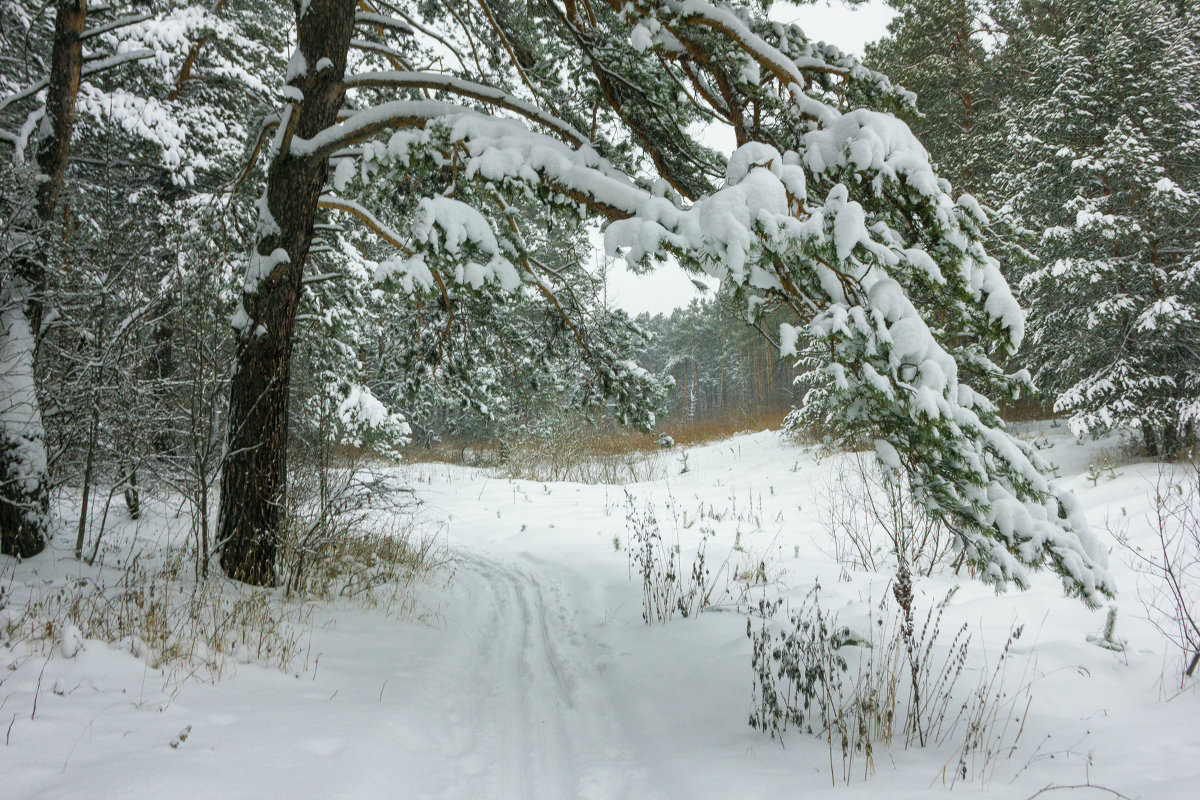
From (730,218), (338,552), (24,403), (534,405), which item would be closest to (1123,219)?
(534,405)

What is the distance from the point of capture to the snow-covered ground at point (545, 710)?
7.43 ft

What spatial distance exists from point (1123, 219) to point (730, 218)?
→ 12.0 metres

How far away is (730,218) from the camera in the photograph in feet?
8.52

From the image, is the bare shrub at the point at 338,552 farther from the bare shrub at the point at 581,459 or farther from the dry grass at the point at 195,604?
the bare shrub at the point at 581,459

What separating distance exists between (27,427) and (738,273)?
6485mm

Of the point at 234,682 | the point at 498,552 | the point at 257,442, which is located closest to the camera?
the point at 234,682

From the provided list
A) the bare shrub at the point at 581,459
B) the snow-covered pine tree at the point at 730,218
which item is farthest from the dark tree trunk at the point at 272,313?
the bare shrub at the point at 581,459

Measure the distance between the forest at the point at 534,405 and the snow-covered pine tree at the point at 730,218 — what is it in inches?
1.1

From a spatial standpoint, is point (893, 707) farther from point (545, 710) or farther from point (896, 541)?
point (896, 541)

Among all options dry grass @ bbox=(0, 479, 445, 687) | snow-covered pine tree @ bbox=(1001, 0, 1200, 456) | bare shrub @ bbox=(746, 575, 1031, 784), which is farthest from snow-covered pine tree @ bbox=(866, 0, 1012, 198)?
dry grass @ bbox=(0, 479, 445, 687)

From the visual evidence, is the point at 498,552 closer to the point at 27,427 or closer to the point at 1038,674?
the point at 27,427

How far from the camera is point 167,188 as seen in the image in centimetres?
949

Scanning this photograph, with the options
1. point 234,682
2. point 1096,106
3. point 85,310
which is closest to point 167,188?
point 85,310

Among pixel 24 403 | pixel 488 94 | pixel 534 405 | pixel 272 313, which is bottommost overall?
pixel 24 403
